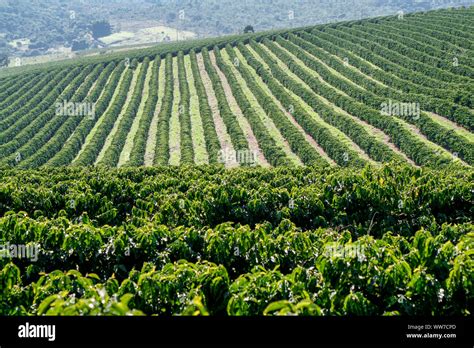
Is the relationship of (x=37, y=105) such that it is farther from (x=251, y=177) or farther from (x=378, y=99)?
(x=251, y=177)

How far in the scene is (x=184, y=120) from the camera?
177 feet

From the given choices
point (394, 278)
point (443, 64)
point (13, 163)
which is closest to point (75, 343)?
point (394, 278)

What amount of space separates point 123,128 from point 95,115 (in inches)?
366

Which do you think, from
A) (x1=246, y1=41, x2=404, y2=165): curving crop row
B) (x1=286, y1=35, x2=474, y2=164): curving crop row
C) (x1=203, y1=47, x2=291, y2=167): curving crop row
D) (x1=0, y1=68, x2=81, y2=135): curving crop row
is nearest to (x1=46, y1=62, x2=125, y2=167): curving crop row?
(x1=0, y1=68, x2=81, y2=135): curving crop row

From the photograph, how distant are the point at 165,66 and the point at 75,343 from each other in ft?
262

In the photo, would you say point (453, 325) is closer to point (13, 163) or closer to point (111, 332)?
point (111, 332)

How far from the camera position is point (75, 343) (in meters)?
7.06

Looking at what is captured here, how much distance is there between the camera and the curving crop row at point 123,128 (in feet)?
143

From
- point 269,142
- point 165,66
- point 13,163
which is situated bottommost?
point 13,163

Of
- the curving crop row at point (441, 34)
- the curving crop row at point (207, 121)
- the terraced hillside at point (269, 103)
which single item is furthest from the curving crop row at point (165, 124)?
the curving crop row at point (441, 34)

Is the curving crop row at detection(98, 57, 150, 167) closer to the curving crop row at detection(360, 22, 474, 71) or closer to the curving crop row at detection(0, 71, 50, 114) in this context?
the curving crop row at detection(0, 71, 50, 114)

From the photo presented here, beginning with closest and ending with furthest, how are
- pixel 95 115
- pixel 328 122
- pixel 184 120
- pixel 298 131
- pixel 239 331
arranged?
pixel 239 331, pixel 298 131, pixel 328 122, pixel 184 120, pixel 95 115

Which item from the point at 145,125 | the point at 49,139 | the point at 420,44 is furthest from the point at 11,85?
the point at 420,44

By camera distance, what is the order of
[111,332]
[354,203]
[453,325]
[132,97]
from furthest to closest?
[132,97] < [354,203] < [453,325] < [111,332]
